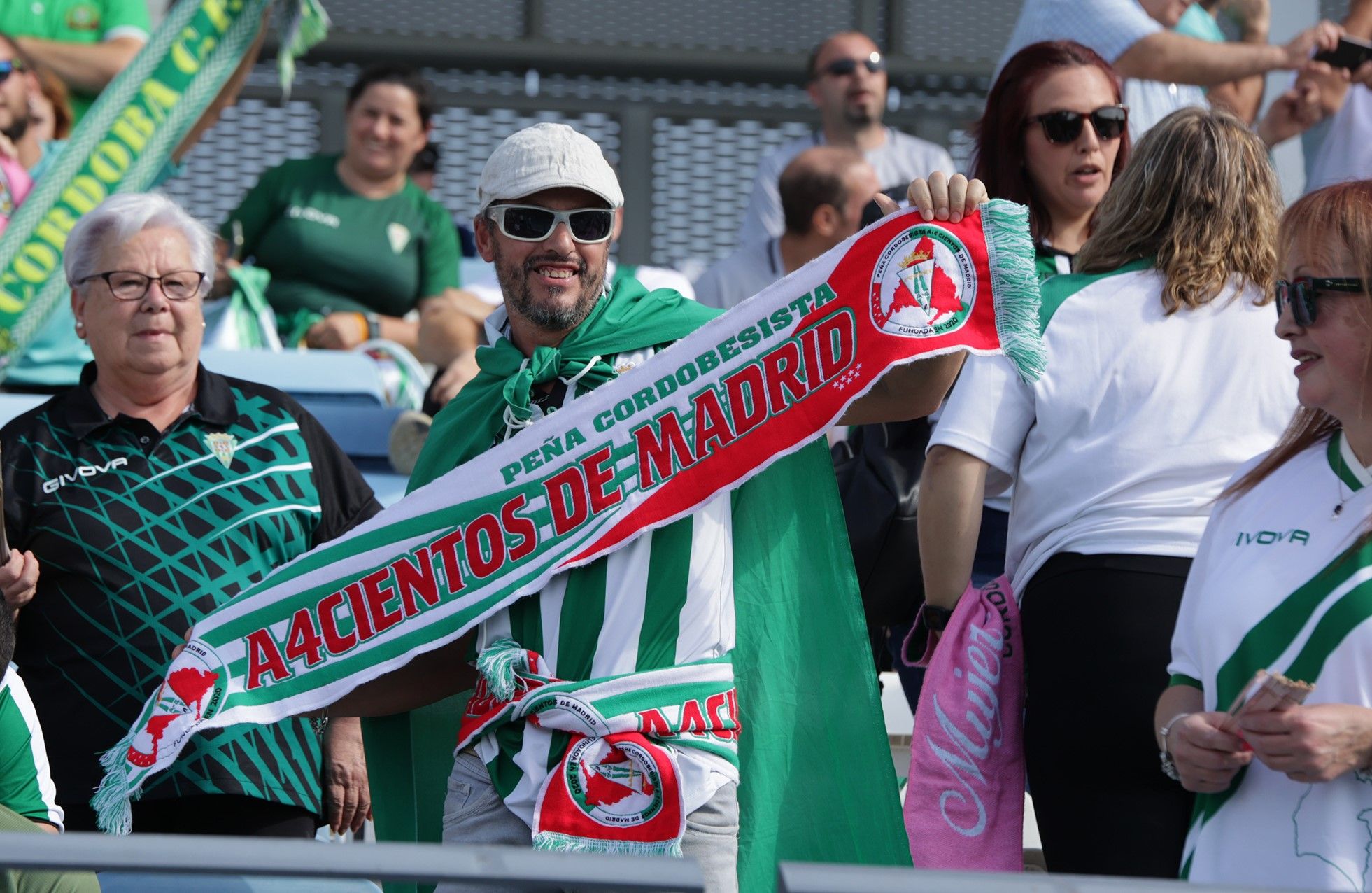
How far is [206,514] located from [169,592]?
18 centimetres

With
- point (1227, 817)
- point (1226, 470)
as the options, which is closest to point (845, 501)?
point (1226, 470)

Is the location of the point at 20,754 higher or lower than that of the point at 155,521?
lower

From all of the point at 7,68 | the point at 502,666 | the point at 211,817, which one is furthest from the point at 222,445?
the point at 7,68

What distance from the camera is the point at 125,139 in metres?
6.08

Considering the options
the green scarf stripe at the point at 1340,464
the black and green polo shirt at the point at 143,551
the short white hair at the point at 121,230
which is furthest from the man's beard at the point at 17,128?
the green scarf stripe at the point at 1340,464

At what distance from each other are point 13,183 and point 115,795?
3.24 m

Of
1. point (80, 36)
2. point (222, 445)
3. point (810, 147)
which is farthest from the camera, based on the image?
point (810, 147)

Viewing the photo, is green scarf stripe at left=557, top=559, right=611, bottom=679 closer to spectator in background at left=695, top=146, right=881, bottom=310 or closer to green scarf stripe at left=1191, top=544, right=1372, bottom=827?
green scarf stripe at left=1191, top=544, right=1372, bottom=827

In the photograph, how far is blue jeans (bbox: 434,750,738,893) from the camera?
3.00 metres

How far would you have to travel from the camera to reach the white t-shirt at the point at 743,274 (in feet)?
20.6

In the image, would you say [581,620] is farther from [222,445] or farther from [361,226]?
[361,226]

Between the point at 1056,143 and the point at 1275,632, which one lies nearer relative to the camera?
the point at 1275,632

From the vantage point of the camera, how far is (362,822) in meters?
4.00

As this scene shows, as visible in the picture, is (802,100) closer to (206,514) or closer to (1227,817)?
(206,514)
